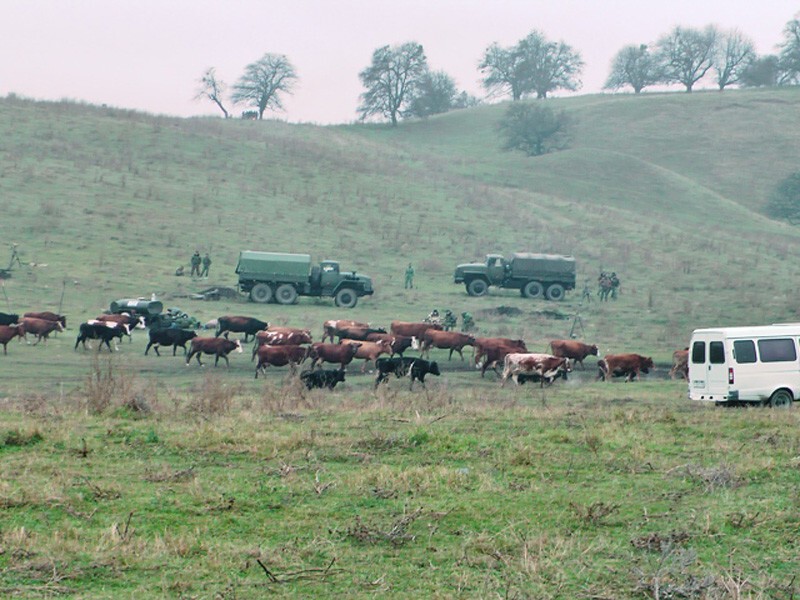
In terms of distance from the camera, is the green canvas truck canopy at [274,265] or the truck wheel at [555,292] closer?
the green canvas truck canopy at [274,265]

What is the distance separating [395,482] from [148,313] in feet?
86.7

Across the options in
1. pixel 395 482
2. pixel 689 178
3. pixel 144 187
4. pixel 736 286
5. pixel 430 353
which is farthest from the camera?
pixel 689 178

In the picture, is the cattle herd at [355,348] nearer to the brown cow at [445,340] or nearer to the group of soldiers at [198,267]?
the brown cow at [445,340]

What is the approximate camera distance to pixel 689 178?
9625cm

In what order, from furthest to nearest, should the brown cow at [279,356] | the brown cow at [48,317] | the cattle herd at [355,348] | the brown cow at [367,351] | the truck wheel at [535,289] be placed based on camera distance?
the truck wheel at [535,289], the brown cow at [48,317], the brown cow at [367,351], the brown cow at [279,356], the cattle herd at [355,348]

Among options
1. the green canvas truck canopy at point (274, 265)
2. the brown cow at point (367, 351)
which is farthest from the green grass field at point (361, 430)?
the green canvas truck canopy at point (274, 265)

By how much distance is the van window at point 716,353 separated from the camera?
810 inches

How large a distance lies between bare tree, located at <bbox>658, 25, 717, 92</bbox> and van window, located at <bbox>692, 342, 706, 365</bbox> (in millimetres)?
124793

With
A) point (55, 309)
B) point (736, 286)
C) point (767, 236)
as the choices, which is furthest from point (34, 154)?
point (767, 236)

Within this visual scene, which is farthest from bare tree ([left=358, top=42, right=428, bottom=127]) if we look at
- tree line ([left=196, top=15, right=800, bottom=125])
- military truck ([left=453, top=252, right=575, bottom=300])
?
military truck ([left=453, top=252, right=575, bottom=300])

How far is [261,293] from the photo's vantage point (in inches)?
1697

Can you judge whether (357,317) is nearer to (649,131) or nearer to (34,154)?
(34,154)

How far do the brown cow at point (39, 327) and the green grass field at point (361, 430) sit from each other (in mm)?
485

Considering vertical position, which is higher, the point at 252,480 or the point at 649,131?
the point at 649,131
